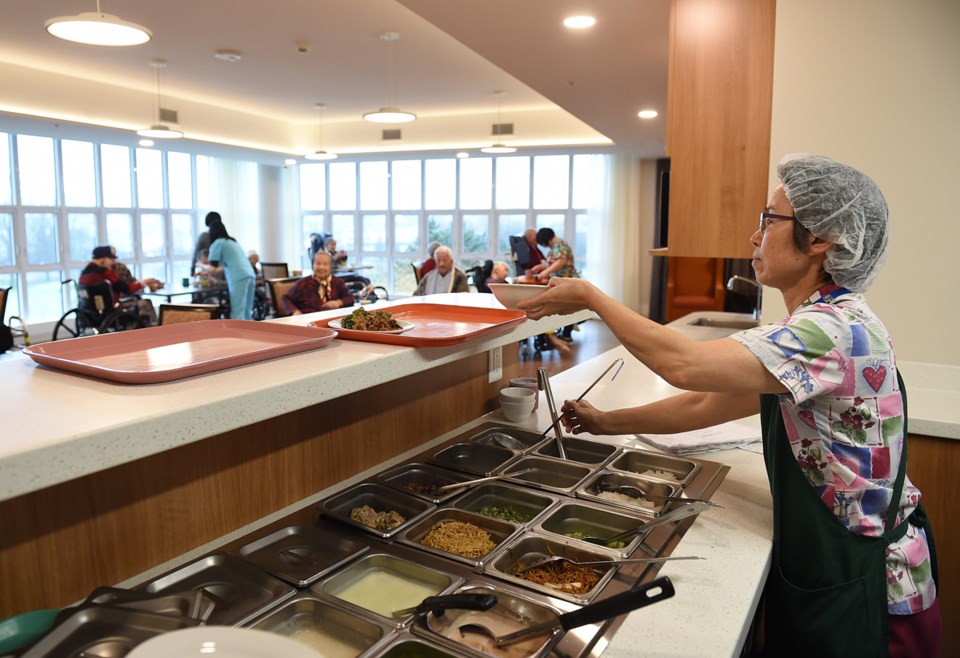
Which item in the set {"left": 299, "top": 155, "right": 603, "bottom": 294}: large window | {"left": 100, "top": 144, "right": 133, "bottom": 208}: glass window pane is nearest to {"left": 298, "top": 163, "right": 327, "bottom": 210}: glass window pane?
{"left": 299, "top": 155, "right": 603, "bottom": 294}: large window

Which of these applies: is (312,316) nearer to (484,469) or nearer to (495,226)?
(484,469)

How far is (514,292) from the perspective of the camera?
1.38m

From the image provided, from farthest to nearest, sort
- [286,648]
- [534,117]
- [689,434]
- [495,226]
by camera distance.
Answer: [495,226] < [534,117] < [689,434] < [286,648]

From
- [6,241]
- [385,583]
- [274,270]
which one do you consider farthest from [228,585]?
[6,241]

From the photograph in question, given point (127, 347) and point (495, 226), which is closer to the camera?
point (127, 347)

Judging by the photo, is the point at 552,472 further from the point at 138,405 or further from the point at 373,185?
the point at 373,185

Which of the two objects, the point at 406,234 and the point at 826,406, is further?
the point at 406,234

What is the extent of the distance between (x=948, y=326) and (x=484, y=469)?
1.65 meters

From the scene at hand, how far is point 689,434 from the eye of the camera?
196 centimetres

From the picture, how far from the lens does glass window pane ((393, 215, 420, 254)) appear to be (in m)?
12.2

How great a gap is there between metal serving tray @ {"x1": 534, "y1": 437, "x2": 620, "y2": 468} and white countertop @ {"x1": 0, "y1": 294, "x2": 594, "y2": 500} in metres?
0.69

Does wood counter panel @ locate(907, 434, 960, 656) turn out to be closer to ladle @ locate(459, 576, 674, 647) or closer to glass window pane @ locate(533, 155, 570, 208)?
ladle @ locate(459, 576, 674, 647)

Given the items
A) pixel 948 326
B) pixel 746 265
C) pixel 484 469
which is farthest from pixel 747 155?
pixel 746 265

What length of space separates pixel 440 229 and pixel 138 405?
11.3 m
